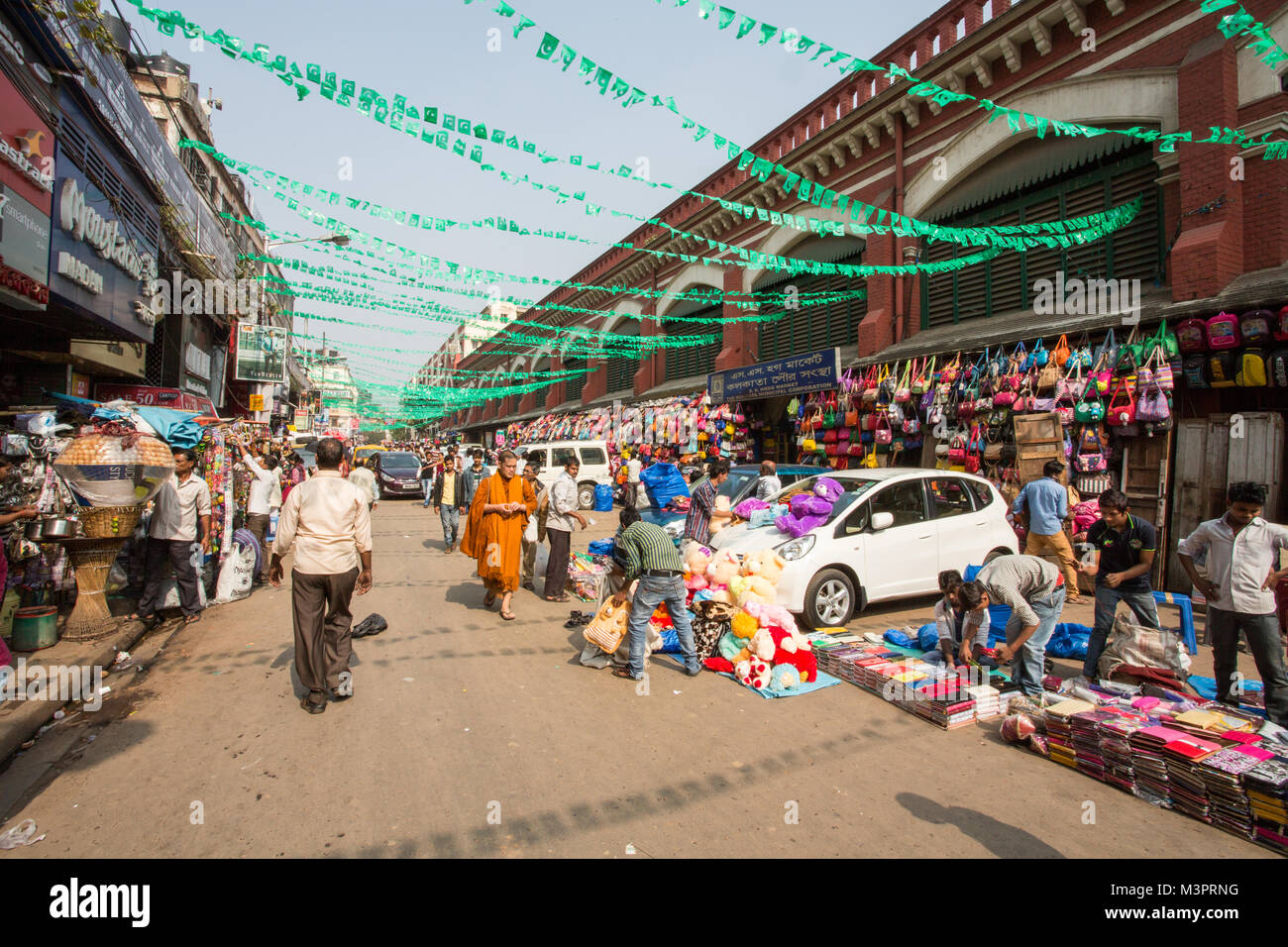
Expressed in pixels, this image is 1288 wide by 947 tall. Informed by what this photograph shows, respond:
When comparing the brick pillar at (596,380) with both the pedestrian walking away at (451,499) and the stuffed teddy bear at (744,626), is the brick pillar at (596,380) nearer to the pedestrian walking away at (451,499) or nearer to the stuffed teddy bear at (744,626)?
the pedestrian walking away at (451,499)

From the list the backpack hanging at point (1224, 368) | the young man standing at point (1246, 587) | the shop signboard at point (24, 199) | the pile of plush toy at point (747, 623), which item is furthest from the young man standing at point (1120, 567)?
the shop signboard at point (24, 199)

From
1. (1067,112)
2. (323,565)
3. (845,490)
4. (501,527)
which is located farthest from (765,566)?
(1067,112)

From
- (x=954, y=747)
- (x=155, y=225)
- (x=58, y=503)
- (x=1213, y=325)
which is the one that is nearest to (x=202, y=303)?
(x=155, y=225)

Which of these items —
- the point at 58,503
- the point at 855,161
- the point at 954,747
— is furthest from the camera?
the point at 855,161

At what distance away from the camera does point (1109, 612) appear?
532cm

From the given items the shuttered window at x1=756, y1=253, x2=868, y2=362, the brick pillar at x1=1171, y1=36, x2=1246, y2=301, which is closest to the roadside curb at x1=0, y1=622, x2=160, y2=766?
the brick pillar at x1=1171, y1=36, x2=1246, y2=301

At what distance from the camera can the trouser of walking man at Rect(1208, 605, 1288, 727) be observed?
441cm

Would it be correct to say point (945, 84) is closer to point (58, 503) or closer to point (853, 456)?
point (853, 456)

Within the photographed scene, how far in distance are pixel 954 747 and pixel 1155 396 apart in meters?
7.05

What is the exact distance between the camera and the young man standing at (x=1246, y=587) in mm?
4449

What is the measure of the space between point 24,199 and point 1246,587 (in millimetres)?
12603

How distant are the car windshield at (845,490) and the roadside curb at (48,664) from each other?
6.78m

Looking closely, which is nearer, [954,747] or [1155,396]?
[954,747]

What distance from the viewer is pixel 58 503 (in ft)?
22.8
